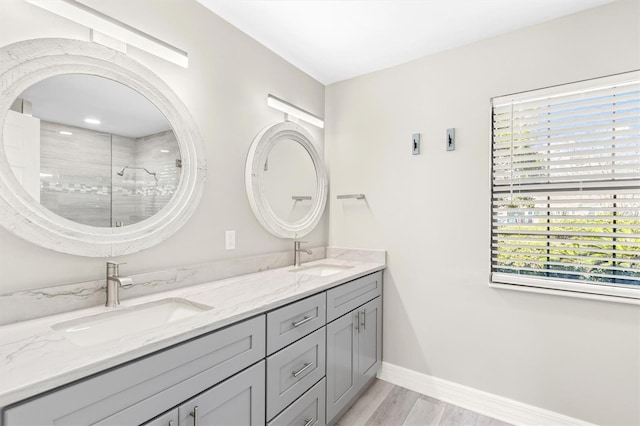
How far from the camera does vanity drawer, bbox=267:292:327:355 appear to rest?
54.2 inches

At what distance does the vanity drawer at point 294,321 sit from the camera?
1377 mm

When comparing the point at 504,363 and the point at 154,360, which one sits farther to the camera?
the point at 504,363

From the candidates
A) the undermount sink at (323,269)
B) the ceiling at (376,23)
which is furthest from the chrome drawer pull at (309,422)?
the ceiling at (376,23)

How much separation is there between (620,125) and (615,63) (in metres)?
0.34

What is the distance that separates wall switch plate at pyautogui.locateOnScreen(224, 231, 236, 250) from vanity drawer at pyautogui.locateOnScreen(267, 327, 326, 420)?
2.35 feet

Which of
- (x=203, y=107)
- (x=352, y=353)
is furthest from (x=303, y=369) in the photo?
(x=203, y=107)

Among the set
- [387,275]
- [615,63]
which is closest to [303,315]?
[387,275]

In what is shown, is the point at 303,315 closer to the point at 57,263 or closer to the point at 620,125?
the point at 57,263

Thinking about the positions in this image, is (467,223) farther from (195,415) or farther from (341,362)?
(195,415)

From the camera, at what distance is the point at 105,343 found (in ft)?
3.01

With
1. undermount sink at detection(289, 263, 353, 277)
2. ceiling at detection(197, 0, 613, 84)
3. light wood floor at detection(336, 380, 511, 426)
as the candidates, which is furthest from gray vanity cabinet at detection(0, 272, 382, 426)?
ceiling at detection(197, 0, 613, 84)

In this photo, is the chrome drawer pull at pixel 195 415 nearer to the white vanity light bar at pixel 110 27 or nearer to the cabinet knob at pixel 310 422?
the cabinet knob at pixel 310 422

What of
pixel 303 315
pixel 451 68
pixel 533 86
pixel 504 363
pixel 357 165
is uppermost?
pixel 451 68

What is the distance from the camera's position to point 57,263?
4.03ft
